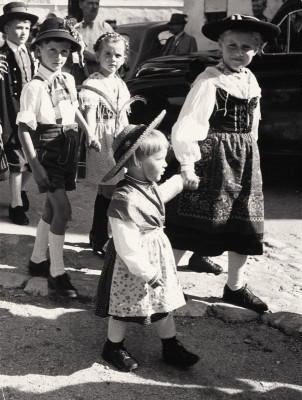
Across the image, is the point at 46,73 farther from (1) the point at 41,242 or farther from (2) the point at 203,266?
(2) the point at 203,266

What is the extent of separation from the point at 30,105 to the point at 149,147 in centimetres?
119

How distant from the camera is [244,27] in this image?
3.88 metres

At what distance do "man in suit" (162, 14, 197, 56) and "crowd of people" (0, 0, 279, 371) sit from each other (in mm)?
5963

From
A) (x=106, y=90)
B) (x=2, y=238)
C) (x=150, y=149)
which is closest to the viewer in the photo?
(x=150, y=149)

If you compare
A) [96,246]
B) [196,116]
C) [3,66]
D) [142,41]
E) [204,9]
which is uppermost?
[204,9]

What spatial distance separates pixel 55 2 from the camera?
18.4m

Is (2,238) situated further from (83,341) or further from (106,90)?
(83,341)

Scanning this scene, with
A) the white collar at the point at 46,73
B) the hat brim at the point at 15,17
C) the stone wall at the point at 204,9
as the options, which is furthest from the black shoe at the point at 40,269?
the stone wall at the point at 204,9

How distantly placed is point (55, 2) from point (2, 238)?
14293mm

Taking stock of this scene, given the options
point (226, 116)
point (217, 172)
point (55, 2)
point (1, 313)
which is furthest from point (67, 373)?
point (55, 2)

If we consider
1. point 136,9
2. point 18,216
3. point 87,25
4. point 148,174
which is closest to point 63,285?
point 148,174

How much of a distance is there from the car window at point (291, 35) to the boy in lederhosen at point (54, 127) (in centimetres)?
345

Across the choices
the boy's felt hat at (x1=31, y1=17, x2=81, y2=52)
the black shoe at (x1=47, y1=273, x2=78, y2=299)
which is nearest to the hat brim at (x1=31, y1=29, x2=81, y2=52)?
the boy's felt hat at (x1=31, y1=17, x2=81, y2=52)

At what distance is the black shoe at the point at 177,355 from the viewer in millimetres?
3443
